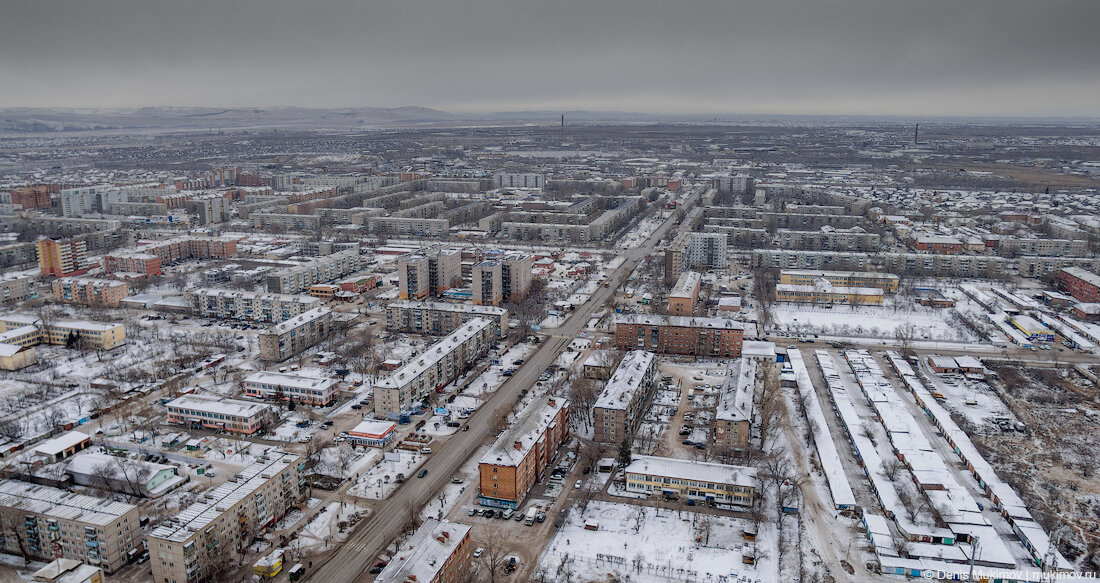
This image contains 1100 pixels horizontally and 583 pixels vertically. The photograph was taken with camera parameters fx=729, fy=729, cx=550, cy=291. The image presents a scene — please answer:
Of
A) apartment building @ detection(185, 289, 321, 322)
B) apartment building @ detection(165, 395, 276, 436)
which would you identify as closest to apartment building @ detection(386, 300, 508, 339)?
apartment building @ detection(185, 289, 321, 322)

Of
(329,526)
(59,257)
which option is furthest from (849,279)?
(59,257)

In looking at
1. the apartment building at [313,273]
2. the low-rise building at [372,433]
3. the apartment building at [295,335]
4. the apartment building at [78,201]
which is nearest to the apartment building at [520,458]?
the low-rise building at [372,433]

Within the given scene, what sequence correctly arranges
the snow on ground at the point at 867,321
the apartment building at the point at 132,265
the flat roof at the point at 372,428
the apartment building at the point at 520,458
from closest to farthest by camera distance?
1. the apartment building at the point at 520,458
2. the flat roof at the point at 372,428
3. the snow on ground at the point at 867,321
4. the apartment building at the point at 132,265

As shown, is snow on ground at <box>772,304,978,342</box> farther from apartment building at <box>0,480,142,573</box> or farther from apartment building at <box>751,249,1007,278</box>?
apartment building at <box>0,480,142,573</box>

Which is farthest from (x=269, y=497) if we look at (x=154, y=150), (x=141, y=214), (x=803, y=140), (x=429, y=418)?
(x=803, y=140)

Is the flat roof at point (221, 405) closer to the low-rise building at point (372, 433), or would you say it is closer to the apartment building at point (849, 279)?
the low-rise building at point (372, 433)
